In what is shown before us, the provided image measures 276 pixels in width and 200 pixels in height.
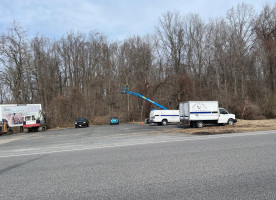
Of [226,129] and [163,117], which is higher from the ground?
[163,117]

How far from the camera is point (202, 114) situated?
23734 millimetres

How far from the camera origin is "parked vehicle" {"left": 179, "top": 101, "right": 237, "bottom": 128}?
2362cm

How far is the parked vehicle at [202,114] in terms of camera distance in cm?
2362

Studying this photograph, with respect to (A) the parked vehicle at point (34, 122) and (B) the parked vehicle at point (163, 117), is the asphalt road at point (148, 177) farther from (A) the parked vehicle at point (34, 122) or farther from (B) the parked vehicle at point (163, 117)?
(A) the parked vehicle at point (34, 122)

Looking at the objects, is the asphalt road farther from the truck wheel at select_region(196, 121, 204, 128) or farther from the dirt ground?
the truck wheel at select_region(196, 121, 204, 128)

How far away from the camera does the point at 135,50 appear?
173 feet

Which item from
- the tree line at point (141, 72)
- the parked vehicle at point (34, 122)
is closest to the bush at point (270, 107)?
the tree line at point (141, 72)

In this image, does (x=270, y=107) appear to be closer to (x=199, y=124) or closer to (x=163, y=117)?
(x=163, y=117)

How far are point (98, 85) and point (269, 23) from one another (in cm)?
3599

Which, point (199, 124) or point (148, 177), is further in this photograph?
point (199, 124)

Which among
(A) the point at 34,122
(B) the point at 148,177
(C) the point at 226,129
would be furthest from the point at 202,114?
(A) the point at 34,122

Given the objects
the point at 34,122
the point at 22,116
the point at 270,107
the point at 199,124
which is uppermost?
the point at 270,107

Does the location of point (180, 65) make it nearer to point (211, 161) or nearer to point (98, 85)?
point (98, 85)

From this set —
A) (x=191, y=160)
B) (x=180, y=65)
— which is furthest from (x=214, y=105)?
(x=180, y=65)
